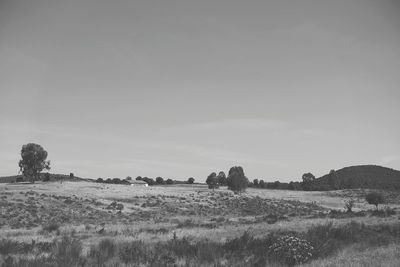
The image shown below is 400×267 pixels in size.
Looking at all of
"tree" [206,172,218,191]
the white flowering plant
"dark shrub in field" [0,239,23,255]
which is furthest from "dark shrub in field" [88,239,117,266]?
"tree" [206,172,218,191]

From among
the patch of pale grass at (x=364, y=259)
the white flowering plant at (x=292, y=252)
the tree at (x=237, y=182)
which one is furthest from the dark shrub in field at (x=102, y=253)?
the tree at (x=237, y=182)

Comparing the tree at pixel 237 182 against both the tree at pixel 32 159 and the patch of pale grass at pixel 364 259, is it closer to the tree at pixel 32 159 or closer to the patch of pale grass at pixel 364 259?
the tree at pixel 32 159

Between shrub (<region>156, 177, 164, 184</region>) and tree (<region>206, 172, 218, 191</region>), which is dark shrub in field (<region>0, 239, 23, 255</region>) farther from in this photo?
shrub (<region>156, 177, 164, 184</region>)

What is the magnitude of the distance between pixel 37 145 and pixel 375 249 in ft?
319

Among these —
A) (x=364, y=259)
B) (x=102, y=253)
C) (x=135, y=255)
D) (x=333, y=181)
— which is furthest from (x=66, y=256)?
(x=333, y=181)

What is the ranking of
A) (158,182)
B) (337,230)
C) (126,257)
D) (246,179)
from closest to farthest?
(126,257) < (337,230) < (246,179) < (158,182)

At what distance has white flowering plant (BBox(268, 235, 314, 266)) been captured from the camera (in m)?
12.0

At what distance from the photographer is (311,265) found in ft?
37.3

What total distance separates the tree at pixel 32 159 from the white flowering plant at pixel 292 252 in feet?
313

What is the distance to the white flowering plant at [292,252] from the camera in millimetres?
12039

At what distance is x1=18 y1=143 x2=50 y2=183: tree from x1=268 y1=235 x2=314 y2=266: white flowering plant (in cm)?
9526

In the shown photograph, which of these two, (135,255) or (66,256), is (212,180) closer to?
(135,255)

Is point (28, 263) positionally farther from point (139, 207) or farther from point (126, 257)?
point (139, 207)

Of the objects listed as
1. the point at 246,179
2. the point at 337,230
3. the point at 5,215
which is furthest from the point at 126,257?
the point at 246,179
